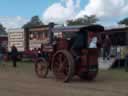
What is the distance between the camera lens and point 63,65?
49.4 feet

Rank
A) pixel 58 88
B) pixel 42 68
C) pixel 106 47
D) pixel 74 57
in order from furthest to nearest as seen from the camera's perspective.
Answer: pixel 106 47 → pixel 42 68 → pixel 74 57 → pixel 58 88

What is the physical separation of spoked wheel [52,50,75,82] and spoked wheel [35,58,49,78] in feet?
2.49

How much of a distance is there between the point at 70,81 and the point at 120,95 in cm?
388

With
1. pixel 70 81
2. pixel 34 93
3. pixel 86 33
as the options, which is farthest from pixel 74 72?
pixel 34 93

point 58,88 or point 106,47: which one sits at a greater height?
point 106,47

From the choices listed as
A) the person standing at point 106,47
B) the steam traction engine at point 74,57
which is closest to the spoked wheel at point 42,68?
the steam traction engine at point 74,57

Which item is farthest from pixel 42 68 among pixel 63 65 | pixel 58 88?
pixel 58 88

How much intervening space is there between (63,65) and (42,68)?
1.79 metres

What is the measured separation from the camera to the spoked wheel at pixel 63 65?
1459 centimetres

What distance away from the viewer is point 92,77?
1596 centimetres

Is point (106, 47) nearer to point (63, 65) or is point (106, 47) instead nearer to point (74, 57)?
point (74, 57)

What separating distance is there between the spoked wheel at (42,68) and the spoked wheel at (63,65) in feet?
2.49

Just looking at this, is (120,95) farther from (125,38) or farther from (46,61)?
(125,38)

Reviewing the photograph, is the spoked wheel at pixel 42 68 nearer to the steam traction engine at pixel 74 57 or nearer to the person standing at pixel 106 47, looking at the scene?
the steam traction engine at pixel 74 57
